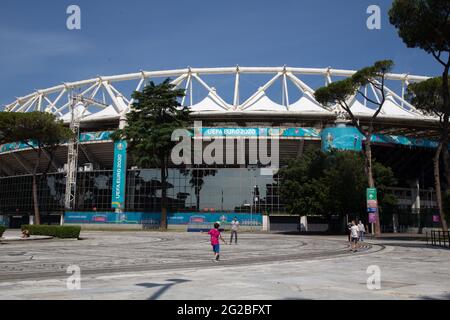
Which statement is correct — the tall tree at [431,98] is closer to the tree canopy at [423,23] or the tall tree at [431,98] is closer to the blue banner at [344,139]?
the tree canopy at [423,23]

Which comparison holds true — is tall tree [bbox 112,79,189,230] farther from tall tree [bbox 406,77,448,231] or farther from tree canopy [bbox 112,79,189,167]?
tall tree [bbox 406,77,448,231]

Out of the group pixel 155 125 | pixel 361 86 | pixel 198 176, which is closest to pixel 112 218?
pixel 198 176

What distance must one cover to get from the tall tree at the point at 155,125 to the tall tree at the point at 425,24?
28.6 m

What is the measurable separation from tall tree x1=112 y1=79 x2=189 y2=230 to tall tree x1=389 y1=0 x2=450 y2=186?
28.6 meters

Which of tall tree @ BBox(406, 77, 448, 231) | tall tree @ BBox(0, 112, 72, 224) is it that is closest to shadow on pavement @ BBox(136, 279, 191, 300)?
tall tree @ BBox(406, 77, 448, 231)

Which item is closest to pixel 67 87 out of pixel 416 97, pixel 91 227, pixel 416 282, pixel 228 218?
pixel 91 227

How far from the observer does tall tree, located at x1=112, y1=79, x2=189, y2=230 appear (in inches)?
1970

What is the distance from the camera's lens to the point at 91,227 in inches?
2393

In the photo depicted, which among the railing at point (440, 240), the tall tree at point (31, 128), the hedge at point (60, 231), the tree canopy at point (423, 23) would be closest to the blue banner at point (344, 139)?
the railing at point (440, 240)

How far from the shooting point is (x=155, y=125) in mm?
50844

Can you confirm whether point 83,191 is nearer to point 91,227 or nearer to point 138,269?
point 91,227

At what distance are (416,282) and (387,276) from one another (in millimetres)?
1234

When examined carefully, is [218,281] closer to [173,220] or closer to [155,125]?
[155,125]

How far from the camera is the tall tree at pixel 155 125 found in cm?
5003
